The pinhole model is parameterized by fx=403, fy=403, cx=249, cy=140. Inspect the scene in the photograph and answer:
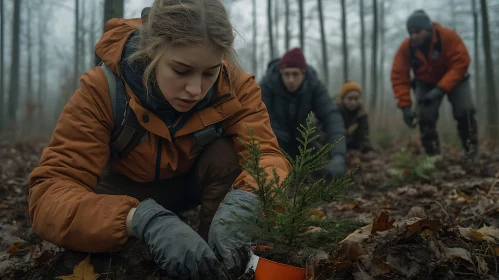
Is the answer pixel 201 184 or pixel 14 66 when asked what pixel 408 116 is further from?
pixel 14 66

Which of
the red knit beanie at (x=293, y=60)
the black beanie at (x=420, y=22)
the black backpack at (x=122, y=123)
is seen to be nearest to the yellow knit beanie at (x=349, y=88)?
the black beanie at (x=420, y=22)

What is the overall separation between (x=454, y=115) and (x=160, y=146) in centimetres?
447

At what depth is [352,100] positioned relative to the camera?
271 inches

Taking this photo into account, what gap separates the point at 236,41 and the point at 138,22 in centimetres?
59

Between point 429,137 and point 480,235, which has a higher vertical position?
point 429,137

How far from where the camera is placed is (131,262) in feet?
6.31

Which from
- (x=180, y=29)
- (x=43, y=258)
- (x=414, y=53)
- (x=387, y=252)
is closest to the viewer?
(x=387, y=252)

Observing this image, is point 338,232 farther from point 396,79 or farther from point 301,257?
point 396,79

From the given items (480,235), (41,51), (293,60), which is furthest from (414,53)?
(41,51)

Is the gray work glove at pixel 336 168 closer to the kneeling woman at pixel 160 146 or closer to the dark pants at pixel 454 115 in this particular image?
the dark pants at pixel 454 115

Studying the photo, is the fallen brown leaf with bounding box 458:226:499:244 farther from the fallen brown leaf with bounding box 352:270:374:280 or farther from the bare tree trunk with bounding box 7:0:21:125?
the bare tree trunk with bounding box 7:0:21:125

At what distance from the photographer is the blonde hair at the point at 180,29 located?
1.86m

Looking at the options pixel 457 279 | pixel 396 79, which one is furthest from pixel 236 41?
pixel 396 79

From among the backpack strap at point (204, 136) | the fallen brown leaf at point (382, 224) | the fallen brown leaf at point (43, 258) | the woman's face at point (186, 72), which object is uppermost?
the woman's face at point (186, 72)
